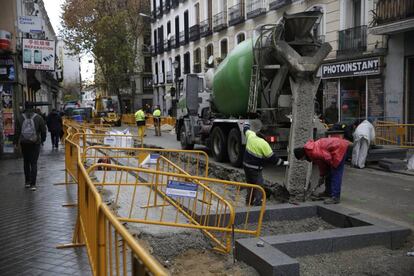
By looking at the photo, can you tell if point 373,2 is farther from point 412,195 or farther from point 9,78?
point 9,78

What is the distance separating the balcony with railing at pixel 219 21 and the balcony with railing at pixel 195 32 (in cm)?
403

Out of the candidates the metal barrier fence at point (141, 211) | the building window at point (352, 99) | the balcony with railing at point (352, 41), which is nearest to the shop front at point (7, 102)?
the metal barrier fence at point (141, 211)

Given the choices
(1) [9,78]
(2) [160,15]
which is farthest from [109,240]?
(2) [160,15]

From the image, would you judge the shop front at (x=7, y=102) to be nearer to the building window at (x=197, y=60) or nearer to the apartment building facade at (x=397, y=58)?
the apartment building facade at (x=397, y=58)

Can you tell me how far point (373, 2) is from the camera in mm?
17828

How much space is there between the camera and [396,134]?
1504cm

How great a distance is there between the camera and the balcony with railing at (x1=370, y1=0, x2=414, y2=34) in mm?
15344

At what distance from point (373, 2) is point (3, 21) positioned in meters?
13.6

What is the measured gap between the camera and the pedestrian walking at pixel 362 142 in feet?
38.3

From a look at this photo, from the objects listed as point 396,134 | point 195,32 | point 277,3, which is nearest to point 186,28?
point 195,32

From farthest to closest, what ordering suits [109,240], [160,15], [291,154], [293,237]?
[160,15], [291,154], [293,237], [109,240]

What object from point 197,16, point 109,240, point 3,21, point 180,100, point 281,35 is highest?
point 197,16

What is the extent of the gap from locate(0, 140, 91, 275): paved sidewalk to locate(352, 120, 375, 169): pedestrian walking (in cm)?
698

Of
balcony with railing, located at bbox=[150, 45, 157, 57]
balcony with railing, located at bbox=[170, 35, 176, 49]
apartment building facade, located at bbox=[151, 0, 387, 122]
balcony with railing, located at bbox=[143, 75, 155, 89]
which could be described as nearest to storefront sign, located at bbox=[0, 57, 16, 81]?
apartment building facade, located at bbox=[151, 0, 387, 122]
